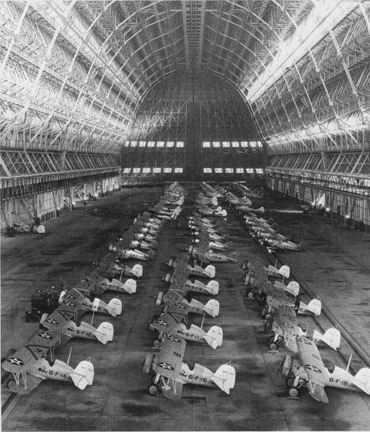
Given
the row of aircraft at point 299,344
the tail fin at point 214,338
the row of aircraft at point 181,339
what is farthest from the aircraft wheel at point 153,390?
the tail fin at point 214,338

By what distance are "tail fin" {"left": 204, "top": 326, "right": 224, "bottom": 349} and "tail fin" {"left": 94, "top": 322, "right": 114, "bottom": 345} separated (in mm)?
5058

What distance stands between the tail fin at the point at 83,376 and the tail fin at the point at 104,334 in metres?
5.69

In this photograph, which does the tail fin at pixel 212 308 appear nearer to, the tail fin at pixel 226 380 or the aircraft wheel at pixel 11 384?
the tail fin at pixel 226 380

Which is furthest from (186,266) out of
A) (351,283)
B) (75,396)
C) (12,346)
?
(75,396)

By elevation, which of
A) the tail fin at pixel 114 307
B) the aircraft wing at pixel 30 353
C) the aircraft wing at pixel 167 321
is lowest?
the tail fin at pixel 114 307

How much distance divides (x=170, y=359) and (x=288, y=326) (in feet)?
25.6

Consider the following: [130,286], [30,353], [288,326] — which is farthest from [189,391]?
[130,286]

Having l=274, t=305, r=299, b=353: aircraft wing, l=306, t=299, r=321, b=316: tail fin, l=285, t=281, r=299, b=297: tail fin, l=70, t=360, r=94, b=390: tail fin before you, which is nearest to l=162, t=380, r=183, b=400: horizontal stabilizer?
l=70, t=360, r=94, b=390: tail fin

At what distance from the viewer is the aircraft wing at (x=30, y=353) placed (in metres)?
23.9

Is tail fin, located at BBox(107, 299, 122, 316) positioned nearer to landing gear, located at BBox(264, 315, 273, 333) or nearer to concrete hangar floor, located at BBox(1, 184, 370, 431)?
concrete hangar floor, located at BBox(1, 184, 370, 431)

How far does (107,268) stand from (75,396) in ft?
67.9

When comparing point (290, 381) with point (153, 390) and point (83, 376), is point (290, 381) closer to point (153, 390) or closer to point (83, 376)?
point (153, 390)

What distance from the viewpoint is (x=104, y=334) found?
30766 mm

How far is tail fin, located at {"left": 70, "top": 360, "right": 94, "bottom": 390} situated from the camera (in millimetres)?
24578
